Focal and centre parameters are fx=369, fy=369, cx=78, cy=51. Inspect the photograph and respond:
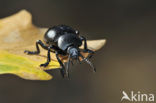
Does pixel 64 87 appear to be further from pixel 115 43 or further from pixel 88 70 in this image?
pixel 115 43

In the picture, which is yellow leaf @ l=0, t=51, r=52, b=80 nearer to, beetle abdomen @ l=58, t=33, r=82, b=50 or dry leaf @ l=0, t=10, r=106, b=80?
dry leaf @ l=0, t=10, r=106, b=80

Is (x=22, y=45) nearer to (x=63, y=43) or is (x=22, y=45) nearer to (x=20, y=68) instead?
(x=63, y=43)

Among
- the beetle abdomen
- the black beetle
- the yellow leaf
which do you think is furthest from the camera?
the beetle abdomen

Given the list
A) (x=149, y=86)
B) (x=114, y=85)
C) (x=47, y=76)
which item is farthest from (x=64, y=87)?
(x=47, y=76)

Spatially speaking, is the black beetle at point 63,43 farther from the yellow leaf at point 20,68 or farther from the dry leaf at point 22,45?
the yellow leaf at point 20,68

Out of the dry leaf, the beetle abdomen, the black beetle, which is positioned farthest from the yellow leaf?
the beetle abdomen

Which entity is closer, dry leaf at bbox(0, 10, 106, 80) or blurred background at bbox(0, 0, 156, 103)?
dry leaf at bbox(0, 10, 106, 80)

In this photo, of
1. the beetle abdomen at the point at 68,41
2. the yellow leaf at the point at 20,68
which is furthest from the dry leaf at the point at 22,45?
the beetle abdomen at the point at 68,41

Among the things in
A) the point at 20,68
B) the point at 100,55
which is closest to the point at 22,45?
the point at 20,68
